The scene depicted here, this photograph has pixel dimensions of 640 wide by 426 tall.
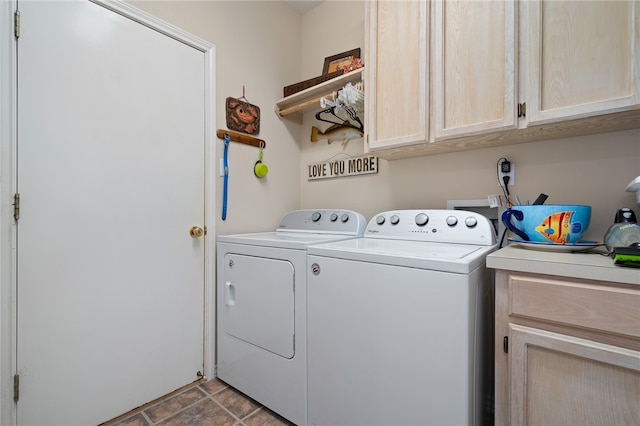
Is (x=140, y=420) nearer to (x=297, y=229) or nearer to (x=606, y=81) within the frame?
(x=297, y=229)

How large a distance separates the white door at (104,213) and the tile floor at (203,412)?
2.7 inches

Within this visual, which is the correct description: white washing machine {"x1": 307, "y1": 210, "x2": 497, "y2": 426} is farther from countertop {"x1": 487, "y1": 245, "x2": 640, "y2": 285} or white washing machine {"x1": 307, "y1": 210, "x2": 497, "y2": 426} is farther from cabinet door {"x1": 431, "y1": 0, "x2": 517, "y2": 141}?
cabinet door {"x1": 431, "y1": 0, "x2": 517, "y2": 141}

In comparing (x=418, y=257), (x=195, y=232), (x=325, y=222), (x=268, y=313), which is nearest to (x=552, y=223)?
(x=418, y=257)

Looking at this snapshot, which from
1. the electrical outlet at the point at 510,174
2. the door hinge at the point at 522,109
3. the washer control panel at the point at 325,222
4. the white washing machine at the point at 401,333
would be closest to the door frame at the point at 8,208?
the white washing machine at the point at 401,333

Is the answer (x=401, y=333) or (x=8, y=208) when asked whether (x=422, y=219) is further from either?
(x=8, y=208)

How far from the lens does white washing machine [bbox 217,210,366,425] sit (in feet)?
4.39

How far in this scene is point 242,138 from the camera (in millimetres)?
1951

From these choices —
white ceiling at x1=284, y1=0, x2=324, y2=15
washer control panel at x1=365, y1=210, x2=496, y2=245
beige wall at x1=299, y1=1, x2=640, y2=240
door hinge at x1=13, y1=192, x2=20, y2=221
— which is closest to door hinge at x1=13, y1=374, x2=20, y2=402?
door hinge at x1=13, y1=192, x2=20, y2=221

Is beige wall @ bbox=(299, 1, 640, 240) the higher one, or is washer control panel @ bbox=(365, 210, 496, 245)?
beige wall @ bbox=(299, 1, 640, 240)

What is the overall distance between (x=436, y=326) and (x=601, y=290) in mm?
443

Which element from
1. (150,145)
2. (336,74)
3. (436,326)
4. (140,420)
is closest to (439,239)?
(436,326)

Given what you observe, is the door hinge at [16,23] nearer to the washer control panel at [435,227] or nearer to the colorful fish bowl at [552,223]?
the washer control panel at [435,227]

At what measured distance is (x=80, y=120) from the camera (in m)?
1.31

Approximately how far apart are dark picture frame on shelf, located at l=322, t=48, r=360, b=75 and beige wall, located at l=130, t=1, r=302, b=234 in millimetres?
373
